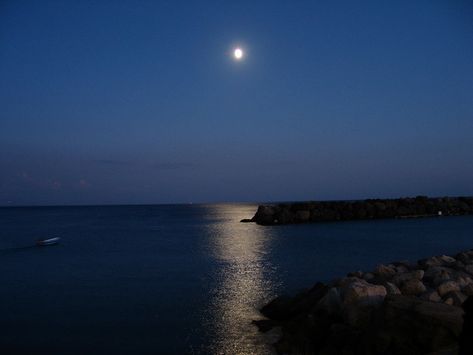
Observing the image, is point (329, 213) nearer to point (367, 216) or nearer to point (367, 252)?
point (367, 216)

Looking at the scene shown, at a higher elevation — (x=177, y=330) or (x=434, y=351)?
(x=434, y=351)

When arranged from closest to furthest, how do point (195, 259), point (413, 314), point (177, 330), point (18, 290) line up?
point (413, 314) → point (177, 330) → point (18, 290) → point (195, 259)

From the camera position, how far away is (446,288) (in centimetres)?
1061

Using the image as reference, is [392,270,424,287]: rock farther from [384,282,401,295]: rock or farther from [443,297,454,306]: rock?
[443,297,454,306]: rock

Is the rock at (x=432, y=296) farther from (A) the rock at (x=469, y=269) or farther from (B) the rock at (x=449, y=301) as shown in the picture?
(A) the rock at (x=469, y=269)

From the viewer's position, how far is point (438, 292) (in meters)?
10.6

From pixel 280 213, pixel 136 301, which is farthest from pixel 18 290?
pixel 280 213

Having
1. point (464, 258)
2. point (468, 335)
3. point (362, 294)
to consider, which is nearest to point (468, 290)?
point (362, 294)

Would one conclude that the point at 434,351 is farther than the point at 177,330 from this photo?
No

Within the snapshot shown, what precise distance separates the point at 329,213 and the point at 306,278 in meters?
44.0

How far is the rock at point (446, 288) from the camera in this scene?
416 inches

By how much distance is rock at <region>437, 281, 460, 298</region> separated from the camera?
10.6 m

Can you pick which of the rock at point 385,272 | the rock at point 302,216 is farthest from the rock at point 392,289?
the rock at point 302,216

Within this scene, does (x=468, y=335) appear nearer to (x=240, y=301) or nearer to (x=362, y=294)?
(x=362, y=294)
